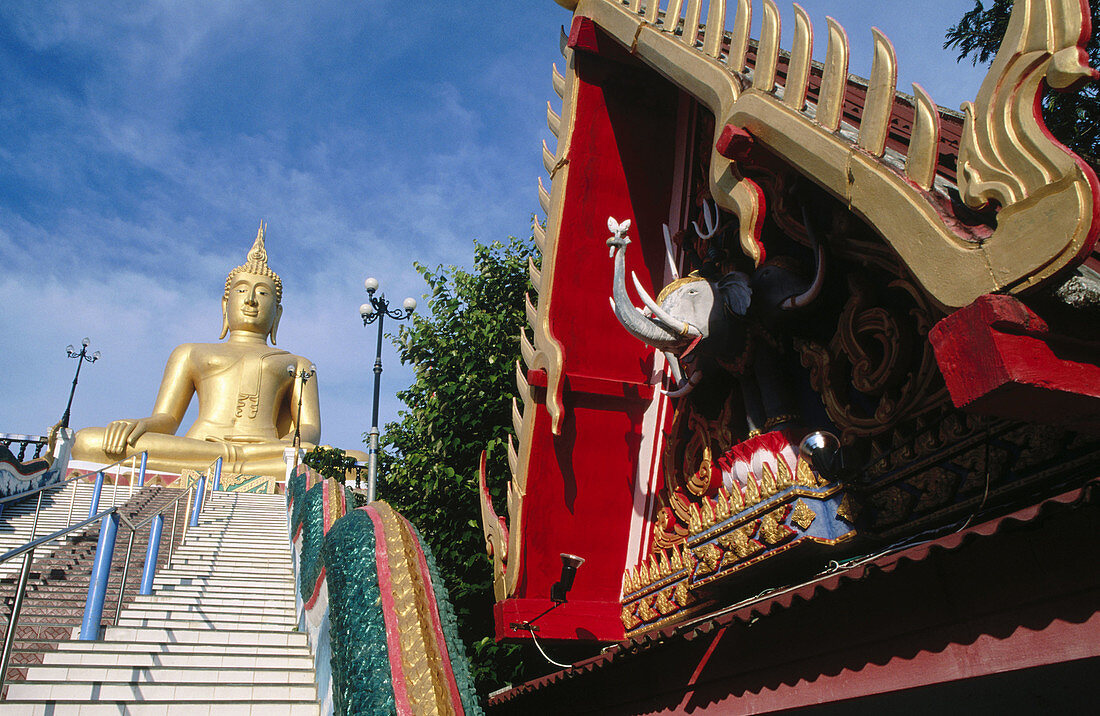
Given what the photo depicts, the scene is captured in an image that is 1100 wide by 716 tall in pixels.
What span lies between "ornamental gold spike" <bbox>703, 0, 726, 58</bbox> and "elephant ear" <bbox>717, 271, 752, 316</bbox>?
1.41m

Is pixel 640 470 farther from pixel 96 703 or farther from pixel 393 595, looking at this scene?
pixel 96 703

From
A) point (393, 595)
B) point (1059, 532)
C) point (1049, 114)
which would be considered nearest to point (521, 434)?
point (393, 595)

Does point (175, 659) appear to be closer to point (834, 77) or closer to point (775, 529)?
point (775, 529)

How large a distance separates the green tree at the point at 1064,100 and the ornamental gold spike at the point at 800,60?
4568 mm

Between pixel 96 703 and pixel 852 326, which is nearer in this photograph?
pixel 852 326

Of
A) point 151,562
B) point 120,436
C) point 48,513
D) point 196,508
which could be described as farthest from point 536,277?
point 120,436

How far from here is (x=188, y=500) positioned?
12203 millimetres

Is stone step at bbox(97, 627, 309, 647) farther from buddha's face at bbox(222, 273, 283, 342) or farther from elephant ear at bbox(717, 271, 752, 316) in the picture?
buddha's face at bbox(222, 273, 283, 342)

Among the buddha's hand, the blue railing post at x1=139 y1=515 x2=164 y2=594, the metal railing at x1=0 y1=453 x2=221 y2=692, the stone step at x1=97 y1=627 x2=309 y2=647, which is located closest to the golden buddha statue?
the buddha's hand

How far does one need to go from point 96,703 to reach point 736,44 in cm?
529

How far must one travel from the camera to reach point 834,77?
12.8 ft

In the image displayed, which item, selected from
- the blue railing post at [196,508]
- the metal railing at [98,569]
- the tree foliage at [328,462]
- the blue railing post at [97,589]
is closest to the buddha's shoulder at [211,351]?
the tree foliage at [328,462]

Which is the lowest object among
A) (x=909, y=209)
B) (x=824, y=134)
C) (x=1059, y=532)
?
(x=1059, y=532)

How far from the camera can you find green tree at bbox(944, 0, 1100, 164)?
8.45 meters
